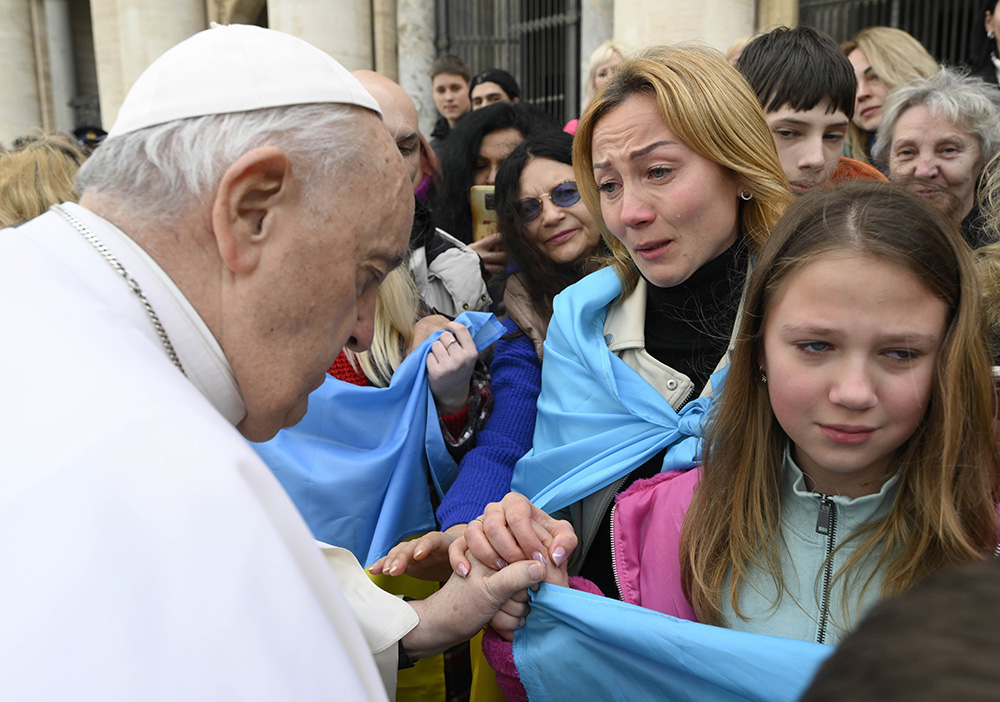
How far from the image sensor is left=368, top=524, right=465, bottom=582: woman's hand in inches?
77.0

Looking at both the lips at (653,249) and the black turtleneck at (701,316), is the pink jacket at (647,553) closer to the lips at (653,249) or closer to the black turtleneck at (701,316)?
the black turtleneck at (701,316)

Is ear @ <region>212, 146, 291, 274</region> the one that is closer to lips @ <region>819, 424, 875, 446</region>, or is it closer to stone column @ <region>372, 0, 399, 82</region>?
lips @ <region>819, 424, 875, 446</region>

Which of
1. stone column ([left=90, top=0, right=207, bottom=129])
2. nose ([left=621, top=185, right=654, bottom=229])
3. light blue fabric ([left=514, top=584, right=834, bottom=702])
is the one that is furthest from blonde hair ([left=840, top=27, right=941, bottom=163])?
stone column ([left=90, top=0, right=207, bottom=129])

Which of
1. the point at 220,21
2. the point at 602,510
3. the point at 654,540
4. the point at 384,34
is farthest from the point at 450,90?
the point at 220,21

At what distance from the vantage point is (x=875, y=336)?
4.64 ft

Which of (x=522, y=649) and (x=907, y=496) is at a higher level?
(x=907, y=496)

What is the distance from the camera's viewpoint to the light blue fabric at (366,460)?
246 centimetres

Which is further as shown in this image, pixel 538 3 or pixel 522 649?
pixel 538 3

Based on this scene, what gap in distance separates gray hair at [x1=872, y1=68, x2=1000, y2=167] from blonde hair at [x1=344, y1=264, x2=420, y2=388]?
2.17 m

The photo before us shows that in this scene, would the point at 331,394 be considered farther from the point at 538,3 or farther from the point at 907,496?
the point at 538,3

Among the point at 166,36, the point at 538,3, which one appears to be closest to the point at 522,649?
the point at 538,3

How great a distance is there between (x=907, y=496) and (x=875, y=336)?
0.34 meters

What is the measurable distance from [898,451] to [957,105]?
2175mm

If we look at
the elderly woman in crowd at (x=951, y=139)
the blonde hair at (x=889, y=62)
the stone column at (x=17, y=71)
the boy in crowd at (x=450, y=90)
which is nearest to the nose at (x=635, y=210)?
the elderly woman in crowd at (x=951, y=139)
